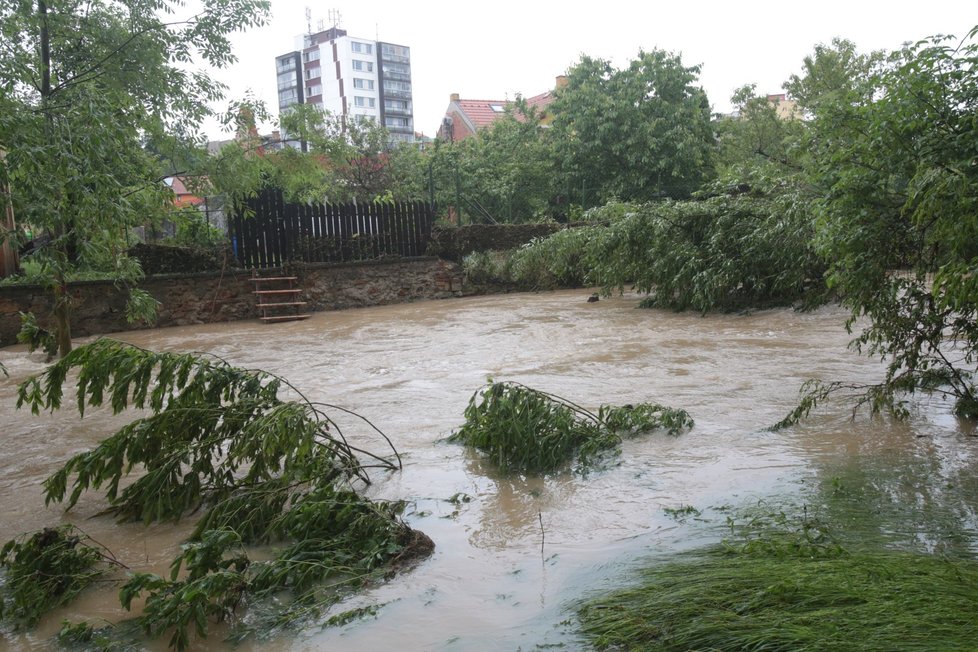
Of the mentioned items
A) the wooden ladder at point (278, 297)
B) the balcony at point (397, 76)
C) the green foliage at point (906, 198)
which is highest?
the balcony at point (397, 76)

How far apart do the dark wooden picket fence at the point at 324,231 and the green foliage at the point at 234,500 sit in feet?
37.0

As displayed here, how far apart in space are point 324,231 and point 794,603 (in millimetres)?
15268

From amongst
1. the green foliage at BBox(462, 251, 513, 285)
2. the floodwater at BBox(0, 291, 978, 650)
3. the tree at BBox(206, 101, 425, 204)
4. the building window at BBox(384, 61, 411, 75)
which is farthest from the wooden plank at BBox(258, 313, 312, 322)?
the building window at BBox(384, 61, 411, 75)

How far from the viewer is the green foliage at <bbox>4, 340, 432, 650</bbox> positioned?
3084mm

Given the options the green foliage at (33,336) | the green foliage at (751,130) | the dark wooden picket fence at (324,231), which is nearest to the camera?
the green foliage at (33,336)

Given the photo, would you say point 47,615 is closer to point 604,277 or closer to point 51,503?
point 51,503

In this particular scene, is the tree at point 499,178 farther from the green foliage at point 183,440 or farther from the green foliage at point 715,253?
the green foliage at point 183,440

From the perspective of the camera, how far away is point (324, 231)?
16.9m

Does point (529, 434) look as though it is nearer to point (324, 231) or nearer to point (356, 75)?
point (324, 231)

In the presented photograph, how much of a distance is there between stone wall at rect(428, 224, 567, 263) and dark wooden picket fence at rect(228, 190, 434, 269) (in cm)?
34

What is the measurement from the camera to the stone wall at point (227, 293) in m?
13.4

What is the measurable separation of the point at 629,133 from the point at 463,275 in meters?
7.73

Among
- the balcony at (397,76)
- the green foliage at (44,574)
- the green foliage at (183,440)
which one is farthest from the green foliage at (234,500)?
the balcony at (397,76)

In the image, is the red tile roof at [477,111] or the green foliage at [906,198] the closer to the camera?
the green foliage at [906,198]
